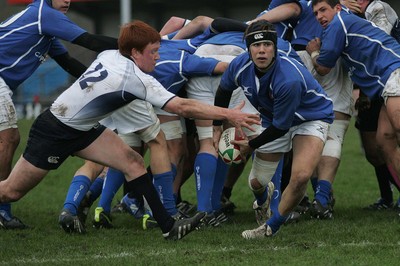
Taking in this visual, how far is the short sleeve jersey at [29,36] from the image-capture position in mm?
8023

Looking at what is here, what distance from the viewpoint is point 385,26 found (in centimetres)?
877

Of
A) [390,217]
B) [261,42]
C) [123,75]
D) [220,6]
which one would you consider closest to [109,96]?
[123,75]

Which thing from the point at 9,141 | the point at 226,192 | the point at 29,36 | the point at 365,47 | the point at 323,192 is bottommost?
the point at 226,192

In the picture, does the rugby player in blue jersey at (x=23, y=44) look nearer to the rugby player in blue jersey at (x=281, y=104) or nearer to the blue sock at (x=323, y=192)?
→ the rugby player in blue jersey at (x=281, y=104)

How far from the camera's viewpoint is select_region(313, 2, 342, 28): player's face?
8.08m

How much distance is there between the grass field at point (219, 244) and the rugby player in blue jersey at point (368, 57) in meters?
0.85

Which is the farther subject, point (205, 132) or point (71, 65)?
point (71, 65)

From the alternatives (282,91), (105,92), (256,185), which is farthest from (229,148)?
(105,92)

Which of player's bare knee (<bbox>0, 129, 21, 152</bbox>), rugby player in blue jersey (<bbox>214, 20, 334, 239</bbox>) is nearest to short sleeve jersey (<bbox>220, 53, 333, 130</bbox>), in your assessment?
rugby player in blue jersey (<bbox>214, 20, 334, 239</bbox>)

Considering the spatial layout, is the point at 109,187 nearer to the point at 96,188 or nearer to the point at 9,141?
the point at 96,188

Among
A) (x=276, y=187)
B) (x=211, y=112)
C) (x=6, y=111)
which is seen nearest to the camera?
(x=211, y=112)

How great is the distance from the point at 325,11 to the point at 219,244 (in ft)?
8.19

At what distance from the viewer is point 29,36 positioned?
8109mm

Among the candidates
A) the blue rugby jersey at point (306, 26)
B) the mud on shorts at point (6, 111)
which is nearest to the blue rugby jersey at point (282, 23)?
the blue rugby jersey at point (306, 26)
